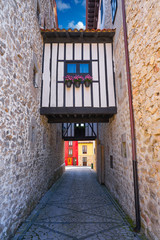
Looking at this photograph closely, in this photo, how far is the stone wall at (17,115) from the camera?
2965 millimetres

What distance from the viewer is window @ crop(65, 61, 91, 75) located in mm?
6207

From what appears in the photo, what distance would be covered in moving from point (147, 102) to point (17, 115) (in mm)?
2853

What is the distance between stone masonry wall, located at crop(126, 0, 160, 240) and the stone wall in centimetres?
272

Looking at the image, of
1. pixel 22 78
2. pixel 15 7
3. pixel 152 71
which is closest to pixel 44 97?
pixel 22 78

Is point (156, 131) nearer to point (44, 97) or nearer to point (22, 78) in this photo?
point (22, 78)

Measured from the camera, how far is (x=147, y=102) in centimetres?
317

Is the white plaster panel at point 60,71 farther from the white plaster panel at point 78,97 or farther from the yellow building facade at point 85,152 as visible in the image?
the yellow building facade at point 85,152

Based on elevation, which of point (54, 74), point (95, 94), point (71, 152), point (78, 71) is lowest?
point (71, 152)

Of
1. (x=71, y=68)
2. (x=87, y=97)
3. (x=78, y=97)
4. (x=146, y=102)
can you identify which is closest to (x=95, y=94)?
(x=87, y=97)

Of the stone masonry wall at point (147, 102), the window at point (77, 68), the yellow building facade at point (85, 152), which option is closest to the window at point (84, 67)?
the window at point (77, 68)

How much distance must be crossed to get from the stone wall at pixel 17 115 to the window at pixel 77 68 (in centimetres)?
160

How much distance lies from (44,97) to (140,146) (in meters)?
3.90

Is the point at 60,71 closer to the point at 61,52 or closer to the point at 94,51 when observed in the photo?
the point at 61,52

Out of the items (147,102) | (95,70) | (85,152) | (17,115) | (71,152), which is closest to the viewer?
(147,102)
